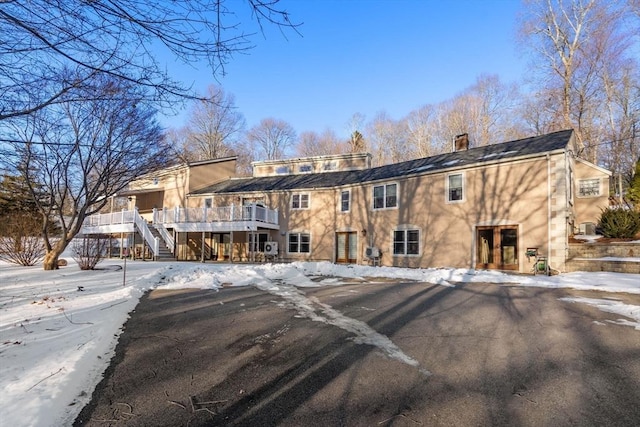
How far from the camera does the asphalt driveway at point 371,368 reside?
105 inches

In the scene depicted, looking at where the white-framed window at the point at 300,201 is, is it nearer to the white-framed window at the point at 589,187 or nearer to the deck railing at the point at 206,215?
the deck railing at the point at 206,215

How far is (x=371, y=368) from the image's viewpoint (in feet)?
11.7

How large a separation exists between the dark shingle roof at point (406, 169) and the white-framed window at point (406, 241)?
9.22 feet

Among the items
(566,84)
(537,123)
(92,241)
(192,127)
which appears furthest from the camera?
(192,127)

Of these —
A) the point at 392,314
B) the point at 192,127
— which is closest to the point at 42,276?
the point at 392,314

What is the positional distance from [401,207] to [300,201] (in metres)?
6.57

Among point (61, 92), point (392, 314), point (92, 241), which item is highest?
point (61, 92)

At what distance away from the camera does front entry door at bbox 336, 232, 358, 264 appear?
1886cm

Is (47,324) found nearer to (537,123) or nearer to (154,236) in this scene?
(154,236)

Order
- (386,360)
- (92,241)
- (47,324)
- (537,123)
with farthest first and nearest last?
(537,123) < (92,241) < (47,324) < (386,360)

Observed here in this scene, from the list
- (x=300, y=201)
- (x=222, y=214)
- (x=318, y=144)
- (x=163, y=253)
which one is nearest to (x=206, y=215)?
(x=222, y=214)

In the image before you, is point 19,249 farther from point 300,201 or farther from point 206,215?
point 300,201

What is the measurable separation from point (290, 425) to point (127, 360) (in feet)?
7.71

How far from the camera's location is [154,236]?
66.4 feet
